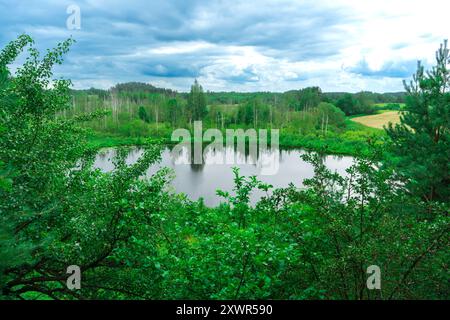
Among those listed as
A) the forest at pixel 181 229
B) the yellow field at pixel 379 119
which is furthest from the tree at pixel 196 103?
the forest at pixel 181 229

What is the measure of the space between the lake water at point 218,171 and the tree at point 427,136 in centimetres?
1009

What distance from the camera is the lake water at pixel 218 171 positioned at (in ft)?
95.1

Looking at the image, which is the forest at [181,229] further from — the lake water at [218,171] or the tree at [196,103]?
the tree at [196,103]

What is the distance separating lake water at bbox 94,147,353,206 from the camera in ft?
95.1

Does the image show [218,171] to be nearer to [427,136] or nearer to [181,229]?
[427,136]

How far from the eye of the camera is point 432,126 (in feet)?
42.4

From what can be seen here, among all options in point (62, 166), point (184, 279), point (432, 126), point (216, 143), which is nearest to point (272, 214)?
point (184, 279)

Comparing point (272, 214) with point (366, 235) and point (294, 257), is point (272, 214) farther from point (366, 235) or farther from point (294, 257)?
point (366, 235)

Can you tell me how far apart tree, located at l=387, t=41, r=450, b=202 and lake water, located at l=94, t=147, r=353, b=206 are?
33.1 feet

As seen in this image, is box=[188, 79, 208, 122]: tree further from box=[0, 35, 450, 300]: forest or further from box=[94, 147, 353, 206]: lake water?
box=[0, 35, 450, 300]: forest

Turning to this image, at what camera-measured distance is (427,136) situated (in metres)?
12.5

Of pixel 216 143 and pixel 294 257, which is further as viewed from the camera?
pixel 216 143
